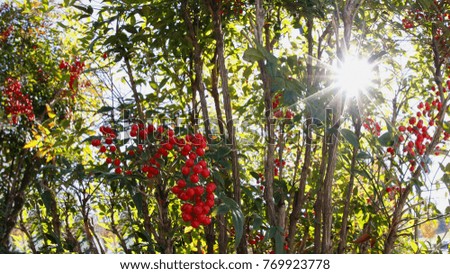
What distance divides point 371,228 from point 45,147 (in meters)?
1.31

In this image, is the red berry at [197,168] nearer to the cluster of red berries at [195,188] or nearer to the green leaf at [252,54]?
the cluster of red berries at [195,188]

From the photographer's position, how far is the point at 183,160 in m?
1.28

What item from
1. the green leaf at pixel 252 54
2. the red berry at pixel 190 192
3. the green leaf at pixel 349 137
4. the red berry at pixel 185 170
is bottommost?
the red berry at pixel 190 192

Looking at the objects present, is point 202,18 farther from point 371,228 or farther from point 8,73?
point 8,73

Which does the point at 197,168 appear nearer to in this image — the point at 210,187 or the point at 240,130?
the point at 210,187

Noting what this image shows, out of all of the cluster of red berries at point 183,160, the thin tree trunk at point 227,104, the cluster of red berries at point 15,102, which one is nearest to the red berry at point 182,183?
the cluster of red berries at point 183,160

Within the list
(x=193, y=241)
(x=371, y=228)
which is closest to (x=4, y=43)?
(x=193, y=241)

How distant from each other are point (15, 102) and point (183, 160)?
2.26 m

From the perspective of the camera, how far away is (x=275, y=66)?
1040mm

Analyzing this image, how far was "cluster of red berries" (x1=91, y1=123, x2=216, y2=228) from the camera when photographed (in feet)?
3.83

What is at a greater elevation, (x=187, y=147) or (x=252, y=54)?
(x=252, y=54)

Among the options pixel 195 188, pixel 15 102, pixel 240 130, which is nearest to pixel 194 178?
pixel 195 188

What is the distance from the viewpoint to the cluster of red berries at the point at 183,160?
1167mm

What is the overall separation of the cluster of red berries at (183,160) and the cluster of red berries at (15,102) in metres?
1.89
